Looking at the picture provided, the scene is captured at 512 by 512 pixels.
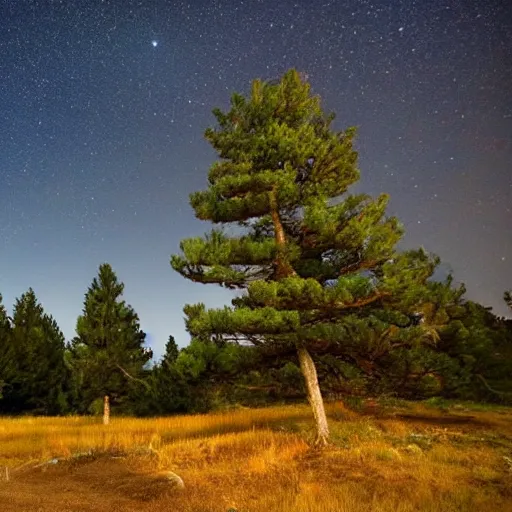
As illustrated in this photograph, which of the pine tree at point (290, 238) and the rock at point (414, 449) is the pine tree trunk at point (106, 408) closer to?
the pine tree at point (290, 238)

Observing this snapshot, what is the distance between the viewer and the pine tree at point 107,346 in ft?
66.6

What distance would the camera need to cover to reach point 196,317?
11.2 metres

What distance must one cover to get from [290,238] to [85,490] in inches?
310

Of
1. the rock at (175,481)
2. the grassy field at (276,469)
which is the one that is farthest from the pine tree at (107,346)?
the rock at (175,481)

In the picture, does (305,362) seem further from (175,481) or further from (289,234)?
(175,481)

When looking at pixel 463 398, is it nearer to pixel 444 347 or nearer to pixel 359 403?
pixel 444 347

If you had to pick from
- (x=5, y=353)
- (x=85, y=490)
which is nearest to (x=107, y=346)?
(x=5, y=353)

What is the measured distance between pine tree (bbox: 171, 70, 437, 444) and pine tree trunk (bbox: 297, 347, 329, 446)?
0.08ft

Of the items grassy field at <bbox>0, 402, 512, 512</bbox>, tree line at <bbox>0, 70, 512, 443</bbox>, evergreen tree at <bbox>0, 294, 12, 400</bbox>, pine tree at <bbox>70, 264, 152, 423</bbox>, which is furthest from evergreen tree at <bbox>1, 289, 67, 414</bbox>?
tree line at <bbox>0, 70, 512, 443</bbox>

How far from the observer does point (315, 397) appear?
1139 cm

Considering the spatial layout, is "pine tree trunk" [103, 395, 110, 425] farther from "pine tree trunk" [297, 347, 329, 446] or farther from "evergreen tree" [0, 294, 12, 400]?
"pine tree trunk" [297, 347, 329, 446]

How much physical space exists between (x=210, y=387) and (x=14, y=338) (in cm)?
2068

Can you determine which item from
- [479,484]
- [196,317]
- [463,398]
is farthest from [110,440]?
[463,398]

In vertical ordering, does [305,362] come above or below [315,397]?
above
